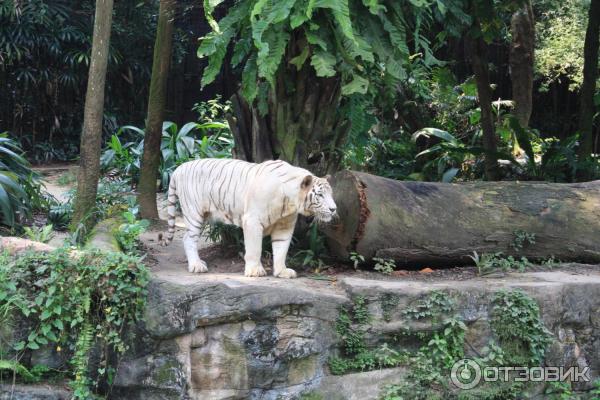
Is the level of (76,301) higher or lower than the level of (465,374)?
higher

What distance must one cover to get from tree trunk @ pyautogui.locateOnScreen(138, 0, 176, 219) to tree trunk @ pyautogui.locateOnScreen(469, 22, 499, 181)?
397cm

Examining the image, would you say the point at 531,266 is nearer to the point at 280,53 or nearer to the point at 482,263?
the point at 482,263

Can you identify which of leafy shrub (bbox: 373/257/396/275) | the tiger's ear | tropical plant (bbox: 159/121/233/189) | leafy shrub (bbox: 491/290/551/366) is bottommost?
leafy shrub (bbox: 491/290/551/366)

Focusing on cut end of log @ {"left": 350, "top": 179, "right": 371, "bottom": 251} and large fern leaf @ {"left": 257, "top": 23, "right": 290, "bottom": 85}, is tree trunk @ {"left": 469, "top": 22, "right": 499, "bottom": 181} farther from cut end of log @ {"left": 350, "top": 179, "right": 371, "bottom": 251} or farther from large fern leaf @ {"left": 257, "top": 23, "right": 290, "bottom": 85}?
large fern leaf @ {"left": 257, "top": 23, "right": 290, "bottom": 85}

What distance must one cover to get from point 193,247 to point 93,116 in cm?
153

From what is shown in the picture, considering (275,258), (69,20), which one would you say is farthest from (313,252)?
(69,20)

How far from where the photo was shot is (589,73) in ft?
31.5

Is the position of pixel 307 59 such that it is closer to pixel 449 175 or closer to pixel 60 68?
pixel 449 175

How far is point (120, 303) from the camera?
5031mm

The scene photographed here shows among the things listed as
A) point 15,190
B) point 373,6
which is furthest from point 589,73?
point 15,190

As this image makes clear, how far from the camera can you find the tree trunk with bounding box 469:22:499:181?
31.1ft

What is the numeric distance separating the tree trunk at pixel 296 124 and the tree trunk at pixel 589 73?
13.8ft

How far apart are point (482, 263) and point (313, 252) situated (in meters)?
1.50

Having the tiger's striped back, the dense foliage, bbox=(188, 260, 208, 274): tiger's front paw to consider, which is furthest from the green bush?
the dense foliage
